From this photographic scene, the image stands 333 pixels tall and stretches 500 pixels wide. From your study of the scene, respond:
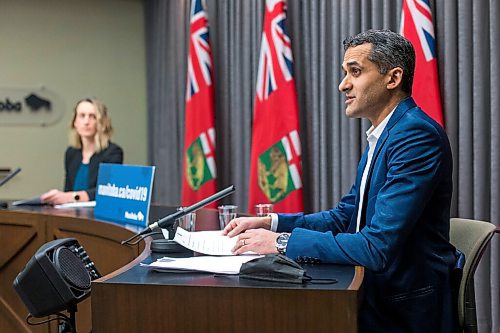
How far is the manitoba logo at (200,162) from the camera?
5097 mm

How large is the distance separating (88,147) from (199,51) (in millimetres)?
1066

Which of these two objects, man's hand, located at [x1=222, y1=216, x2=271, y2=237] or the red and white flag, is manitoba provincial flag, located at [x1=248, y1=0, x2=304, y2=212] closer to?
the red and white flag

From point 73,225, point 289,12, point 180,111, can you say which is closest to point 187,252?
point 73,225

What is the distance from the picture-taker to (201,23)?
5.17 metres

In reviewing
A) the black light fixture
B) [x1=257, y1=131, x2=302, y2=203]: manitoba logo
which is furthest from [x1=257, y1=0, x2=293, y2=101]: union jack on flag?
the black light fixture

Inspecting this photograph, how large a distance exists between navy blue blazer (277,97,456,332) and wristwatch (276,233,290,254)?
0.03 metres

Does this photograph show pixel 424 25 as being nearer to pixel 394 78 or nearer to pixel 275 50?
pixel 275 50

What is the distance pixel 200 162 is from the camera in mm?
5152

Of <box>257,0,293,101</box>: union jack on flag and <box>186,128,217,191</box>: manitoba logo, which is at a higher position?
<box>257,0,293,101</box>: union jack on flag

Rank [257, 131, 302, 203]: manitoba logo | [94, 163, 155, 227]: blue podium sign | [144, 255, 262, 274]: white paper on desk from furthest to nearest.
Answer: [257, 131, 302, 203]: manitoba logo < [94, 163, 155, 227]: blue podium sign < [144, 255, 262, 274]: white paper on desk

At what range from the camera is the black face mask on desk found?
1.63m

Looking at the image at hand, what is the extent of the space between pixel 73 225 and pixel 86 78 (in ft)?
11.3

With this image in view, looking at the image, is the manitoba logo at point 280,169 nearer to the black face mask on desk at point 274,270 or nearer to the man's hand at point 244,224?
the man's hand at point 244,224

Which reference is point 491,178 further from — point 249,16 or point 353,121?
point 249,16
